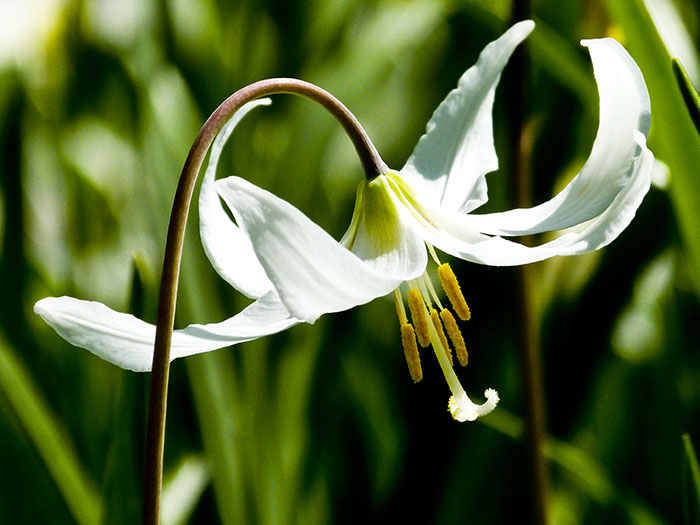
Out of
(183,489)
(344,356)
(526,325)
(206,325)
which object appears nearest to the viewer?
(206,325)

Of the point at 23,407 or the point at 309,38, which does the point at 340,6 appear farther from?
the point at 23,407

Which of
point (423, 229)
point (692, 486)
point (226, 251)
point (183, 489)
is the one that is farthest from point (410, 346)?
point (183, 489)

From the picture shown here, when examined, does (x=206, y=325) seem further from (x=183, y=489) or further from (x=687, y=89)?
(x=183, y=489)

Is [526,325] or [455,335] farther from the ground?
[455,335]

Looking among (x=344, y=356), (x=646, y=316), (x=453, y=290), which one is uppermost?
(x=453, y=290)

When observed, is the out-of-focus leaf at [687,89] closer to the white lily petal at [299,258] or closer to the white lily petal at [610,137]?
the white lily petal at [610,137]

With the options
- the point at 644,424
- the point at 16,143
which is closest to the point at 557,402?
the point at 644,424
